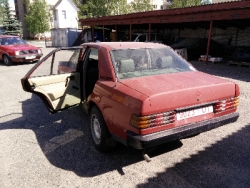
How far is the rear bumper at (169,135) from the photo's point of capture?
232 cm

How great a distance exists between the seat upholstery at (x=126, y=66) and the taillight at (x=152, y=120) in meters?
0.89

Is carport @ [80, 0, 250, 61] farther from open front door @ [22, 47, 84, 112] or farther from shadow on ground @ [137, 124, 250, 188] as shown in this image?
open front door @ [22, 47, 84, 112]

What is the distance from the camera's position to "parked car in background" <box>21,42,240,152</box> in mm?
2369

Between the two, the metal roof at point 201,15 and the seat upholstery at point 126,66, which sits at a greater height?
the metal roof at point 201,15

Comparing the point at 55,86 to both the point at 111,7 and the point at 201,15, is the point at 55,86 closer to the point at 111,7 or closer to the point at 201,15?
the point at 201,15

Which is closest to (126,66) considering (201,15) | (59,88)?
(59,88)

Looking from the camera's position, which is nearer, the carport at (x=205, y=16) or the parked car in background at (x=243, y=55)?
the carport at (x=205, y=16)

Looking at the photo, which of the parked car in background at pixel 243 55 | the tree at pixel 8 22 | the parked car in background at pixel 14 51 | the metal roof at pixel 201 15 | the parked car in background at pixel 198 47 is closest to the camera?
the metal roof at pixel 201 15

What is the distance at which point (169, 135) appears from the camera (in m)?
2.42

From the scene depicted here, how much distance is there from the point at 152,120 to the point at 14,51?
37.3ft

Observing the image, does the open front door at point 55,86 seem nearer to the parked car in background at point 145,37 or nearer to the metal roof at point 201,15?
the metal roof at point 201,15

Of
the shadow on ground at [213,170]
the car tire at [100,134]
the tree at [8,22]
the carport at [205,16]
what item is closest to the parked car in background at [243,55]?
the carport at [205,16]

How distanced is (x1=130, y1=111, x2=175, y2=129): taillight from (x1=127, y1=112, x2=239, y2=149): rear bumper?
0.11 m

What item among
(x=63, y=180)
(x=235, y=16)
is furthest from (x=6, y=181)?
(x=235, y=16)
